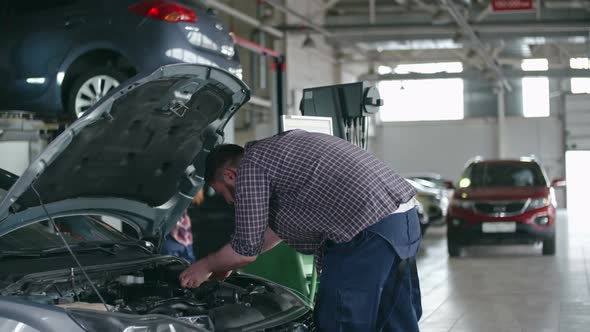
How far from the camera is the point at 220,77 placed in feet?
13.0

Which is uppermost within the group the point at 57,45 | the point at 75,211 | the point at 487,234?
the point at 57,45

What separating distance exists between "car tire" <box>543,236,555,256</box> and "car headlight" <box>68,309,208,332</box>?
10884 mm

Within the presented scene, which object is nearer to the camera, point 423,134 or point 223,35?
point 223,35

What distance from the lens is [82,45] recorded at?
6789mm

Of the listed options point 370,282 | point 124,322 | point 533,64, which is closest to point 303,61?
point 533,64

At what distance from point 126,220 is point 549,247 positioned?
9949 mm

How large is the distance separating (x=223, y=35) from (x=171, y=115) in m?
3.02

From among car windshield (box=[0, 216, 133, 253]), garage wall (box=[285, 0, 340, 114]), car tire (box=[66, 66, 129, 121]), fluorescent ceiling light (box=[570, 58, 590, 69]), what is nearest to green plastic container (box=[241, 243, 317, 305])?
car windshield (box=[0, 216, 133, 253])

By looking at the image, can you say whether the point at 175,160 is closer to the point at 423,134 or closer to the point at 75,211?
the point at 75,211

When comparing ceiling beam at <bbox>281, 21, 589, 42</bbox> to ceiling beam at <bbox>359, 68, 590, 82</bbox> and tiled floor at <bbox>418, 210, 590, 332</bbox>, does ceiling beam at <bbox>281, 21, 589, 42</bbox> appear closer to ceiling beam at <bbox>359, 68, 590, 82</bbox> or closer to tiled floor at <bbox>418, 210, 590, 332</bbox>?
tiled floor at <bbox>418, 210, 590, 332</bbox>

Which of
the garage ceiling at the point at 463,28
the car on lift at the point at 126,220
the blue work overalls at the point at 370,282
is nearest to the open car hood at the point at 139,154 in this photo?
the car on lift at the point at 126,220

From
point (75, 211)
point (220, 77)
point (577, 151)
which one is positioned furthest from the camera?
point (577, 151)

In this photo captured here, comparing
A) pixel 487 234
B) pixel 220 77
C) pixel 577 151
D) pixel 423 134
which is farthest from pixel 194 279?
pixel 423 134

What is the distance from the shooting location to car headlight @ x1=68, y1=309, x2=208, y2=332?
3.14 m
